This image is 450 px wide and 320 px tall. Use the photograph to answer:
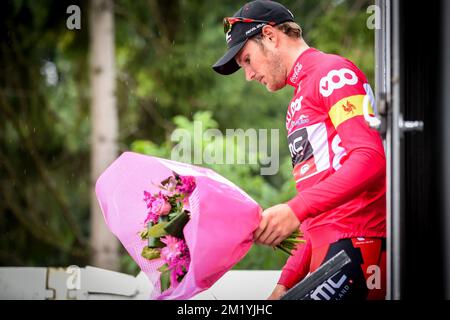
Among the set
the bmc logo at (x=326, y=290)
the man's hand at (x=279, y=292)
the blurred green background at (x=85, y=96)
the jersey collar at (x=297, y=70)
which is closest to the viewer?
the bmc logo at (x=326, y=290)

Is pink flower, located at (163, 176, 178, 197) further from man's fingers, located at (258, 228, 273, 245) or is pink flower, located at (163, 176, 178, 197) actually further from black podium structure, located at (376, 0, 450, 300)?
black podium structure, located at (376, 0, 450, 300)

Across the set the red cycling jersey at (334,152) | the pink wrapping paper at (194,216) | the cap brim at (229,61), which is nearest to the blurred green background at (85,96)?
the cap brim at (229,61)

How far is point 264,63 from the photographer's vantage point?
7.72 ft

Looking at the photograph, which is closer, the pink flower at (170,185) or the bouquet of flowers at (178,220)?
the bouquet of flowers at (178,220)

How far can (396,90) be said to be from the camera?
6.08 feet

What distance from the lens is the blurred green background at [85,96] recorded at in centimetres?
673

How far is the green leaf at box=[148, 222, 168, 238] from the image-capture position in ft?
6.86

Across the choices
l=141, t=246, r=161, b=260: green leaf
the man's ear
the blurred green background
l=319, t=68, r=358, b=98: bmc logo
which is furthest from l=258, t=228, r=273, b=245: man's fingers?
the blurred green background

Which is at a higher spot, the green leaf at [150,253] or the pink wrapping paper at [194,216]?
the pink wrapping paper at [194,216]

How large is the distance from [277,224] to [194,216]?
256mm

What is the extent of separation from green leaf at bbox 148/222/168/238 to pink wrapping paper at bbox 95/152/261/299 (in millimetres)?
62

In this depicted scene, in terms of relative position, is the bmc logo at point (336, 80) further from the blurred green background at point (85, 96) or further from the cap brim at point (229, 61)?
the blurred green background at point (85, 96)

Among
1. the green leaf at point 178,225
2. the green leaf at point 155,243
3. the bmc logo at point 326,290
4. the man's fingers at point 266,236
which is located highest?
the green leaf at point 178,225

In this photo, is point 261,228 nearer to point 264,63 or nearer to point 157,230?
point 157,230
